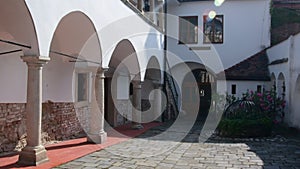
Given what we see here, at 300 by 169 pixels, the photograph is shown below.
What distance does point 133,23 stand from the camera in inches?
460

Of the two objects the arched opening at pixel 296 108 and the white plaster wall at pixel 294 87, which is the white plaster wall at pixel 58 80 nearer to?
the white plaster wall at pixel 294 87

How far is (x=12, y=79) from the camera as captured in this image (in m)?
7.68

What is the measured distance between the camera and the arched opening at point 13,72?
613 centimetres

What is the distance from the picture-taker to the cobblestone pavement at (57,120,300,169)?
7.20m

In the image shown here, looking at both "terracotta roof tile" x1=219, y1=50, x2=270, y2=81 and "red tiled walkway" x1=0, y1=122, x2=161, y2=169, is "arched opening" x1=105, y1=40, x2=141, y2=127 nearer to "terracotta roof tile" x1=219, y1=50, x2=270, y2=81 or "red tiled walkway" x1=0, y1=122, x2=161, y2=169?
"red tiled walkway" x1=0, y1=122, x2=161, y2=169

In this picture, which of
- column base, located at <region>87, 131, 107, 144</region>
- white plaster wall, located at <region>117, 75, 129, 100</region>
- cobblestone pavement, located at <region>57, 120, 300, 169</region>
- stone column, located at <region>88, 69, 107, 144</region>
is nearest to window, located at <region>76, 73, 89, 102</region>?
stone column, located at <region>88, 69, 107, 144</region>

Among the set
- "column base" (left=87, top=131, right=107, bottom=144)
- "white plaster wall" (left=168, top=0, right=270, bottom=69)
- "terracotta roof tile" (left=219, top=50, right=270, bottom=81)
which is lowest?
"column base" (left=87, top=131, right=107, bottom=144)

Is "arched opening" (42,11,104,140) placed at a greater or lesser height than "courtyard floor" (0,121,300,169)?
greater

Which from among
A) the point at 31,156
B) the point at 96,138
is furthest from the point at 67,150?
the point at 31,156

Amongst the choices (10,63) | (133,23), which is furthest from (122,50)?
(10,63)

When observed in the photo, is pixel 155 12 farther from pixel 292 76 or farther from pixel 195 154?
pixel 195 154

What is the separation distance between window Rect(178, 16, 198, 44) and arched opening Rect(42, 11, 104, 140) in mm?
9168

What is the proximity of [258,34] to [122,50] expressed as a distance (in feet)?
30.8

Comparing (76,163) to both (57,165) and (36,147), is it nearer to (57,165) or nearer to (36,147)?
(57,165)
